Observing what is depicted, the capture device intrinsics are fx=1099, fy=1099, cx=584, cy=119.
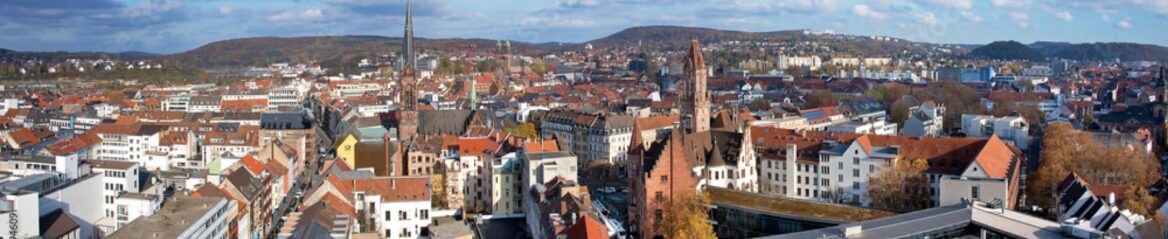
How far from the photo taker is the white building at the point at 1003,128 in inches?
3063

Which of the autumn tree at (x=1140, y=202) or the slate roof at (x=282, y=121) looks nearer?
the autumn tree at (x=1140, y=202)

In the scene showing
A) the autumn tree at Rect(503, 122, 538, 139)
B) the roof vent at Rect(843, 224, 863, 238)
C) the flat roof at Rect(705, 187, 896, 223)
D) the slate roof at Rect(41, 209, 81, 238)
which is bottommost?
the slate roof at Rect(41, 209, 81, 238)

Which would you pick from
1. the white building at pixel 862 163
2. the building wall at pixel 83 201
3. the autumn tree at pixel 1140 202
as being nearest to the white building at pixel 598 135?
the white building at pixel 862 163

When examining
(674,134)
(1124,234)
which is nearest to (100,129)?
(674,134)

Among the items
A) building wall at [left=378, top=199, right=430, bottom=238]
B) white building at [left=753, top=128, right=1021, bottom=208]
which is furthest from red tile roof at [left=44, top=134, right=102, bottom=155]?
white building at [left=753, top=128, right=1021, bottom=208]

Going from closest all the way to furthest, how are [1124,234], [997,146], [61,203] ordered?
[1124,234]
[61,203]
[997,146]

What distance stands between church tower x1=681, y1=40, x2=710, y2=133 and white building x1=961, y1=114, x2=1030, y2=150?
69.1 ft

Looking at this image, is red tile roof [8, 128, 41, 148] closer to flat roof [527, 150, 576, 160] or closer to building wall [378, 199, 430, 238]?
building wall [378, 199, 430, 238]

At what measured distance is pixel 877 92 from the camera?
5655 inches

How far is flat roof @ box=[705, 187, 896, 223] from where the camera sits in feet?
151

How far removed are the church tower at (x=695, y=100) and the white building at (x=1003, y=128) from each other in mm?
21050

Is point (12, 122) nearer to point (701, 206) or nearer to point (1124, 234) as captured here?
point (701, 206)

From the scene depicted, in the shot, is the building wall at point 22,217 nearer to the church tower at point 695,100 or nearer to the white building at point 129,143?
the church tower at point 695,100

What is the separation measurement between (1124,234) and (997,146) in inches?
633
